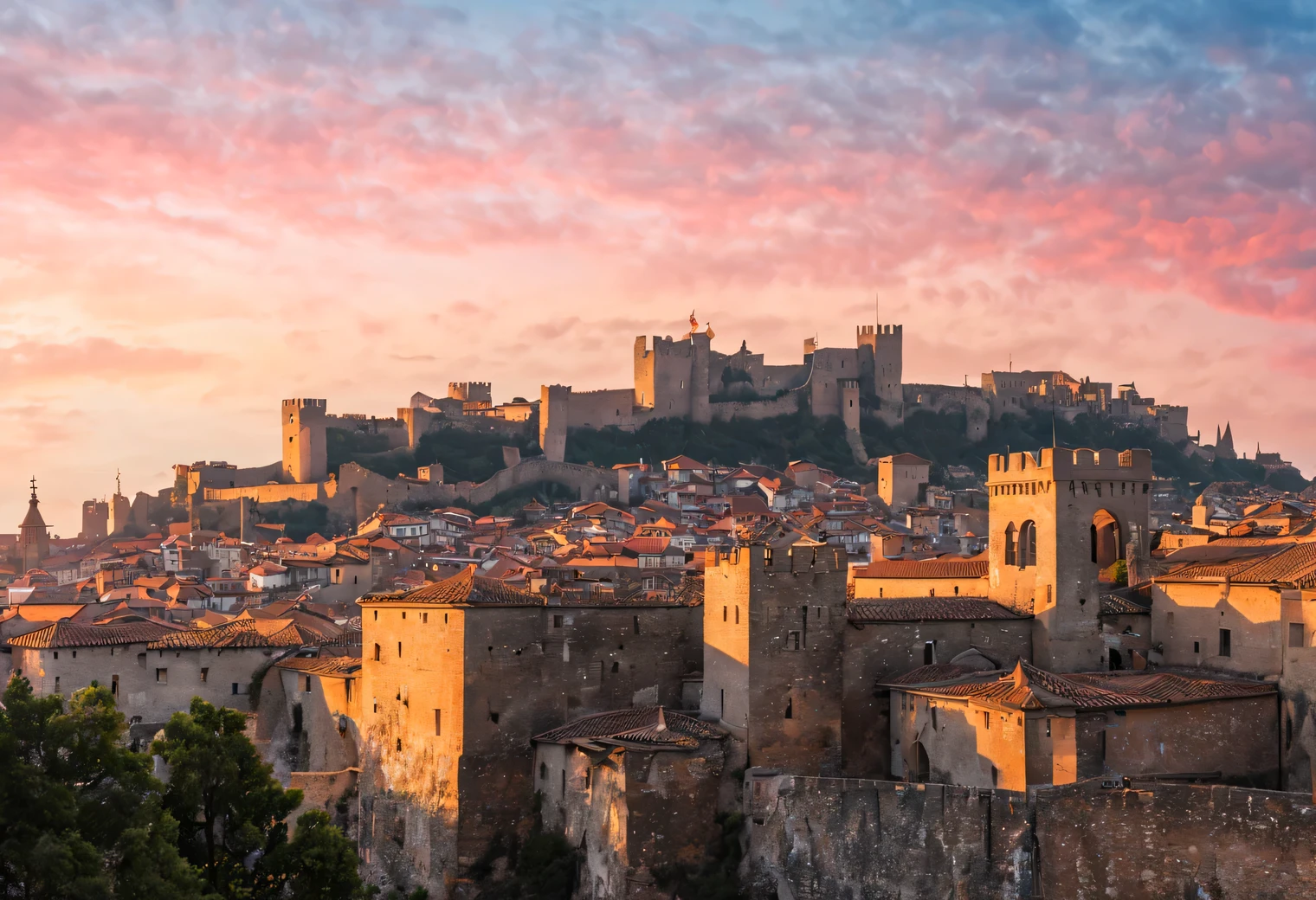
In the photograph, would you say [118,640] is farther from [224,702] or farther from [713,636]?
[713,636]

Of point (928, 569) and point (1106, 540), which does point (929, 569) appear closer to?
point (928, 569)

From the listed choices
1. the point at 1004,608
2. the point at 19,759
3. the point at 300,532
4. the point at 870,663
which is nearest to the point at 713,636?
the point at 870,663

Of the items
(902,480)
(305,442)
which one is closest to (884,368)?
(902,480)

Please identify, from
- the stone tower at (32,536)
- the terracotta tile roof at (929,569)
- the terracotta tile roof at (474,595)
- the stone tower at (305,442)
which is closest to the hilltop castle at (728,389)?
the stone tower at (305,442)

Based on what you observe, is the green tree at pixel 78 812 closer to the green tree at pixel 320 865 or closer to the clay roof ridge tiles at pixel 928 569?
the green tree at pixel 320 865

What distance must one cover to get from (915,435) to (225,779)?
3963 inches

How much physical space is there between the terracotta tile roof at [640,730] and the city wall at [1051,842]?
3.48m

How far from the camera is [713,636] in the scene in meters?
37.2

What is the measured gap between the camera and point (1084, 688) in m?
33.3

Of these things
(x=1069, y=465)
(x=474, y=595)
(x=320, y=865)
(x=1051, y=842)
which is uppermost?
(x=1069, y=465)

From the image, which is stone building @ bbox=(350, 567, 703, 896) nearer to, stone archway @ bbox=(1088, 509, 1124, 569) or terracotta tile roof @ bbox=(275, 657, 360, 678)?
terracotta tile roof @ bbox=(275, 657, 360, 678)

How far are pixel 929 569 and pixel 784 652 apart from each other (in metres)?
13.0

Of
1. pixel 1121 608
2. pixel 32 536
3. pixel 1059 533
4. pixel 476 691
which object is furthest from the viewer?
pixel 32 536

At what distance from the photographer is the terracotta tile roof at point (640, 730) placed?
114 feet
